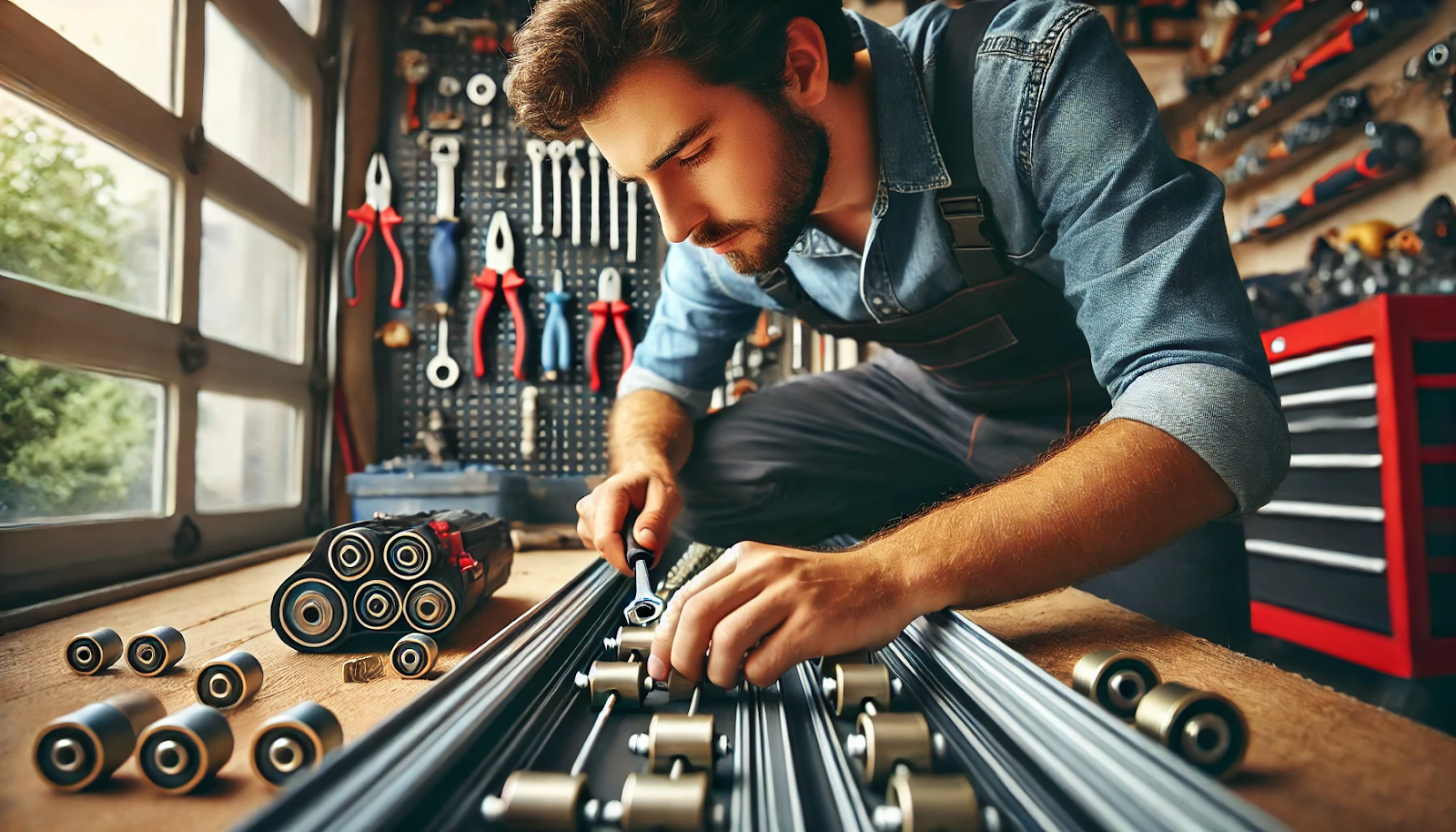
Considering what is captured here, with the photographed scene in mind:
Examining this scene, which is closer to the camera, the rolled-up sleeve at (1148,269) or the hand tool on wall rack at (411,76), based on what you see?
the rolled-up sleeve at (1148,269)

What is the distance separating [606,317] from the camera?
2.74 m

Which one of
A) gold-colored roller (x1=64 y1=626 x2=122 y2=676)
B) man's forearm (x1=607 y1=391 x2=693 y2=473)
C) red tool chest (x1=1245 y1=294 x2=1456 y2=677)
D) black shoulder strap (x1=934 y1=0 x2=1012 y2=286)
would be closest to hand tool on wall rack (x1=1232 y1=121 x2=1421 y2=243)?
red tool chest (x1=1245 y1=294 x2=1456 y2=677)

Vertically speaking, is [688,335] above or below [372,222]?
below

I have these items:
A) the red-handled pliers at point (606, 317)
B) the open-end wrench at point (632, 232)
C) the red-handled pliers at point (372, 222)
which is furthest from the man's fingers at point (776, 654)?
the red-handled pliers at point (372, 222)

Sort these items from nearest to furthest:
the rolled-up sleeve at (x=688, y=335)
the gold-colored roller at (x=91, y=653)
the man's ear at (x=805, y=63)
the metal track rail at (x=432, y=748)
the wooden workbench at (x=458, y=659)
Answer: the metal track rail at (x=432, y=748) → the wooden workbench at (x=458, y=659) → the gold-colored roller at (x=91, y=653) → the man's ear at (x=805, y=63) → the rolled-up sleeve at (x=688, y=335)

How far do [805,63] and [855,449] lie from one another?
0.84 m

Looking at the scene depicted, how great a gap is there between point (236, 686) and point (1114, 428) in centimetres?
94

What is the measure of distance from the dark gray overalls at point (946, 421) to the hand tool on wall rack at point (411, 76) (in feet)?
5.53

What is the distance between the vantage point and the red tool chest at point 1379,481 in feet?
4.57

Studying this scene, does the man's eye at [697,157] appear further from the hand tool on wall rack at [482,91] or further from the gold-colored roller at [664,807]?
the hand tool on wall rack at [482,91]

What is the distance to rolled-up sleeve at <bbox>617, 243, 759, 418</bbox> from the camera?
5.62ft

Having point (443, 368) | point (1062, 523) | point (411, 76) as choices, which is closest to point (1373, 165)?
point (1062, 523)

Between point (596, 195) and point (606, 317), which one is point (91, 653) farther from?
point (596, 195)

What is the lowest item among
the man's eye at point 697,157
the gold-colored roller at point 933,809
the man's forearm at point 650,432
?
the gold-colored roller at point 933,809
